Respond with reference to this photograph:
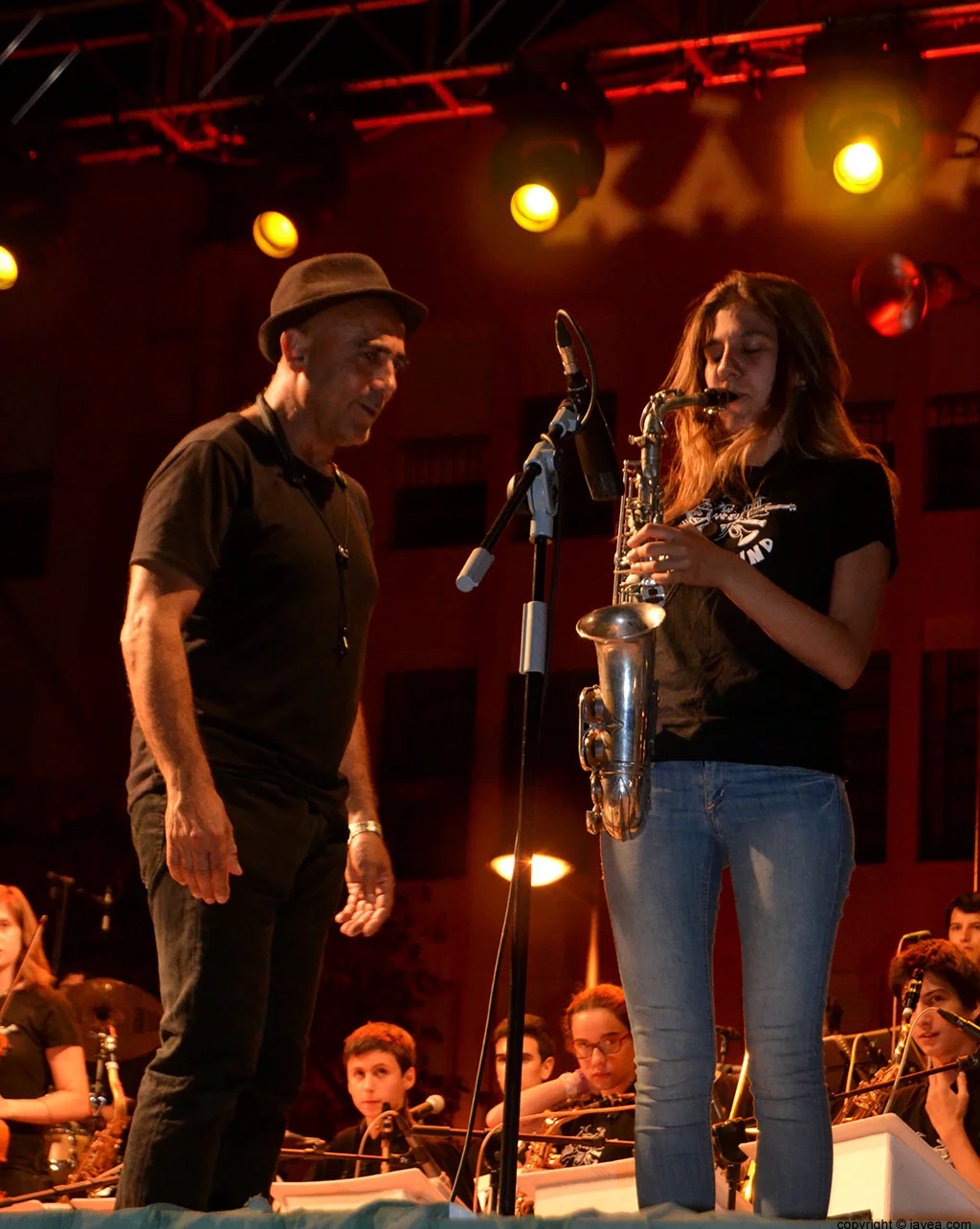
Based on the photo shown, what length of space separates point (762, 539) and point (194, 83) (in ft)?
18.0

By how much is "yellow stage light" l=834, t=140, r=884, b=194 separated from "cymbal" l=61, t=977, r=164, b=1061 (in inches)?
182

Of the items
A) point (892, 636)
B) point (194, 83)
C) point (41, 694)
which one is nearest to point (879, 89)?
point (194, 83)

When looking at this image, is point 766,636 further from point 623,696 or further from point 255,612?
point 255,612

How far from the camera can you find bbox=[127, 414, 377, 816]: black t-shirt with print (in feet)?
8.55

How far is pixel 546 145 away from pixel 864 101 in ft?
4.47

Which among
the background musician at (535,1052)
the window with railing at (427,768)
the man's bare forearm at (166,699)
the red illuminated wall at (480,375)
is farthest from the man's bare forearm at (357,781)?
the window with railing at (427,768)

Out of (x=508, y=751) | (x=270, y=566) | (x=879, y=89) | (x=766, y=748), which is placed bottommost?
(x=766, y=748)

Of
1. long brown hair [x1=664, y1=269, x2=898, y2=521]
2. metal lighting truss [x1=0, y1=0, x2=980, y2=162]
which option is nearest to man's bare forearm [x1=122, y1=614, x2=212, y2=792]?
long brown hair [x1=664, y1=269, x2=898, y2=521]

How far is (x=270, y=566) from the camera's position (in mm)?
2707

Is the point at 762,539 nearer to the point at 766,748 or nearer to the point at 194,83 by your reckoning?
the point at 766,748

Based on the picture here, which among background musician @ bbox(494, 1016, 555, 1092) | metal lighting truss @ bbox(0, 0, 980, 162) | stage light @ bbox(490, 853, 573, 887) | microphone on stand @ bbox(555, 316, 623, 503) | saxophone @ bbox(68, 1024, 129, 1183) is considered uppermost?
metal lighting truss @ bbox(0, 0, 980, 162)

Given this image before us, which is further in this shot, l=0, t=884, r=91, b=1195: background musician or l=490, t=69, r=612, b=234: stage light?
l=490, t=69, r=612, b=234: stage light

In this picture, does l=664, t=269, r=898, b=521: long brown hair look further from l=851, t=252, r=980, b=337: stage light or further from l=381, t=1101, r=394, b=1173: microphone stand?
l=851, t=252, r=980, b=337: stage light

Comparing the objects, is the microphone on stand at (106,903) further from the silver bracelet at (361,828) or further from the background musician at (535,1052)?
the silver bracelet at (361,828)
